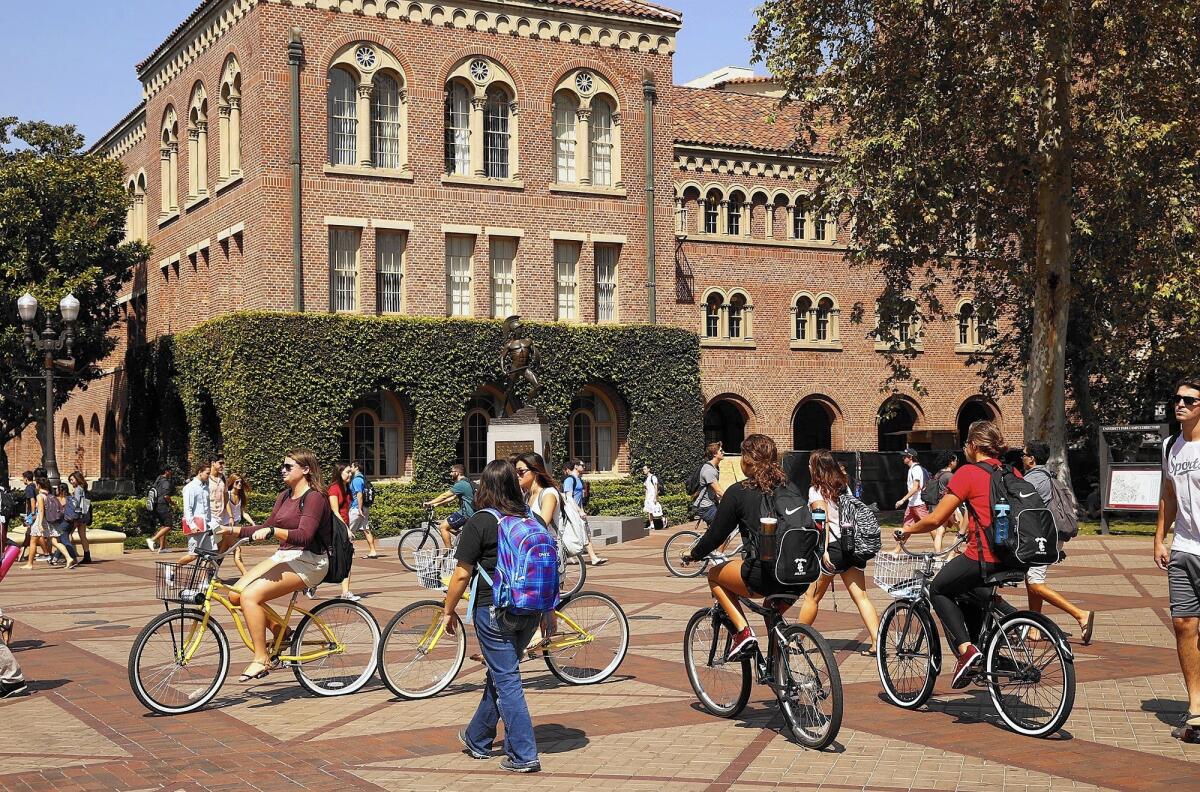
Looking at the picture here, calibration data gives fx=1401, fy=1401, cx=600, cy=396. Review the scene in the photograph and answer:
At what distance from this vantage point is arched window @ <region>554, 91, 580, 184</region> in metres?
37.7

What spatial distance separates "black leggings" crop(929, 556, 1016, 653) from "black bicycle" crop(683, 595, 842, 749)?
110cm

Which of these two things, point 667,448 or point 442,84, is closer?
point 442,84

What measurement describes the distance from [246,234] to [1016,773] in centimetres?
2977

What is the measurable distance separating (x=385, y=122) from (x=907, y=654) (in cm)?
2813

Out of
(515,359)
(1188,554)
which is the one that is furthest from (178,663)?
(515,359)

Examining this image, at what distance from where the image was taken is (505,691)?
820 cm

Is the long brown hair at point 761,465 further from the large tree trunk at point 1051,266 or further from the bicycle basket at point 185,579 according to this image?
the large tree trunk at point 1051,266

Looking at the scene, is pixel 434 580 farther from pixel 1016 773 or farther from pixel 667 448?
pixel 667 448

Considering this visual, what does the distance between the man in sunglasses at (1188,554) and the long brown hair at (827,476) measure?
10.2 ft

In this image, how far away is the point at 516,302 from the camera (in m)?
36.8

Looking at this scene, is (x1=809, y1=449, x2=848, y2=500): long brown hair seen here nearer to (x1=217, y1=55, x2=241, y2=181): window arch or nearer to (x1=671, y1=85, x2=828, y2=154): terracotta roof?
(x1=217, y1=55, x2=241, y2=181): window arch

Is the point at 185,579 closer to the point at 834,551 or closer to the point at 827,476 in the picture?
the point at 834,551

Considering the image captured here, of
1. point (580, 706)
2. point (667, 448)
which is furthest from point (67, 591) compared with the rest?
point (667, 448)

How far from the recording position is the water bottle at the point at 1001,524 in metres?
9.08
